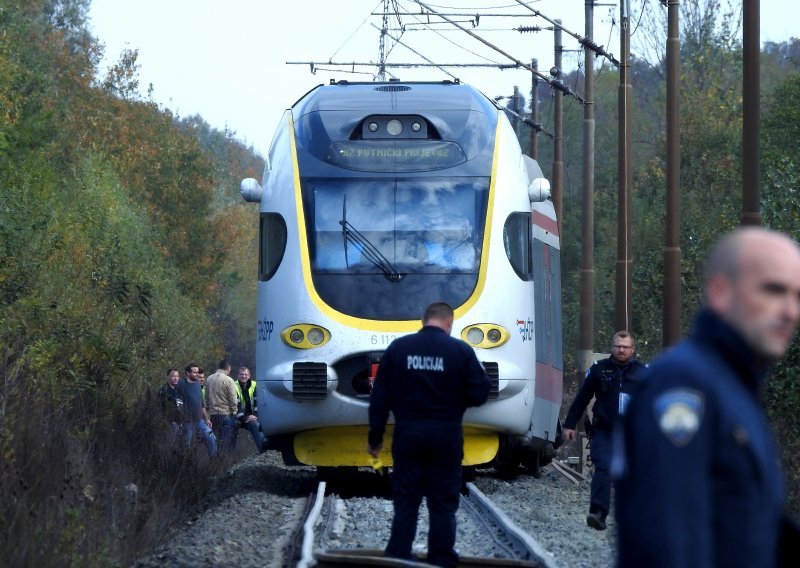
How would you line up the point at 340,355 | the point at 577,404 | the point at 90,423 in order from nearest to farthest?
the point at 577,404 < the point at 340,355 < the point at 90,423

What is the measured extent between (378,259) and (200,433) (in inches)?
261

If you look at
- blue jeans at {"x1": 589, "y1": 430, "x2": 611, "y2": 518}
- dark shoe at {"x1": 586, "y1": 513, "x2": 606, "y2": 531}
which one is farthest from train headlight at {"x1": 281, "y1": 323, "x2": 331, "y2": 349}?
dark shoe at {"x1": 586, "y1": 513, "x2": 606, "y2": 531}

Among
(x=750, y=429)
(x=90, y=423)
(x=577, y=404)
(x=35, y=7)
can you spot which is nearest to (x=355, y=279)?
(x=577, y=404)

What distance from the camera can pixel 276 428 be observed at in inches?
588

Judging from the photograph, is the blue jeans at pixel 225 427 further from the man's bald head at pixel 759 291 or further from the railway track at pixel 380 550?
the man's bald head at pixel 759 291

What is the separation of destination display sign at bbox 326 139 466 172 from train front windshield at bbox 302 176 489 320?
158mm

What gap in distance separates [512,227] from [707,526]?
1199cm

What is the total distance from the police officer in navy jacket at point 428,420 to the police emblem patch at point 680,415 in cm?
587

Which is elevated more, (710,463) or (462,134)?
(462,134)

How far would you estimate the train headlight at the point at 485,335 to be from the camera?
1470 cm

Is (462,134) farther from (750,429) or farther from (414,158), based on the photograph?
(750,429)

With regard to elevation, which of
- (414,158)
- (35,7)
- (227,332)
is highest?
(35,7)

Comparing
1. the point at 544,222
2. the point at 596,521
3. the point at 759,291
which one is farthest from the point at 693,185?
the point at 759,291

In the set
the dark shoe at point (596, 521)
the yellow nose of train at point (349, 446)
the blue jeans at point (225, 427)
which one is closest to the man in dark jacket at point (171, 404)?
the blue jeans at point (225, 427)
